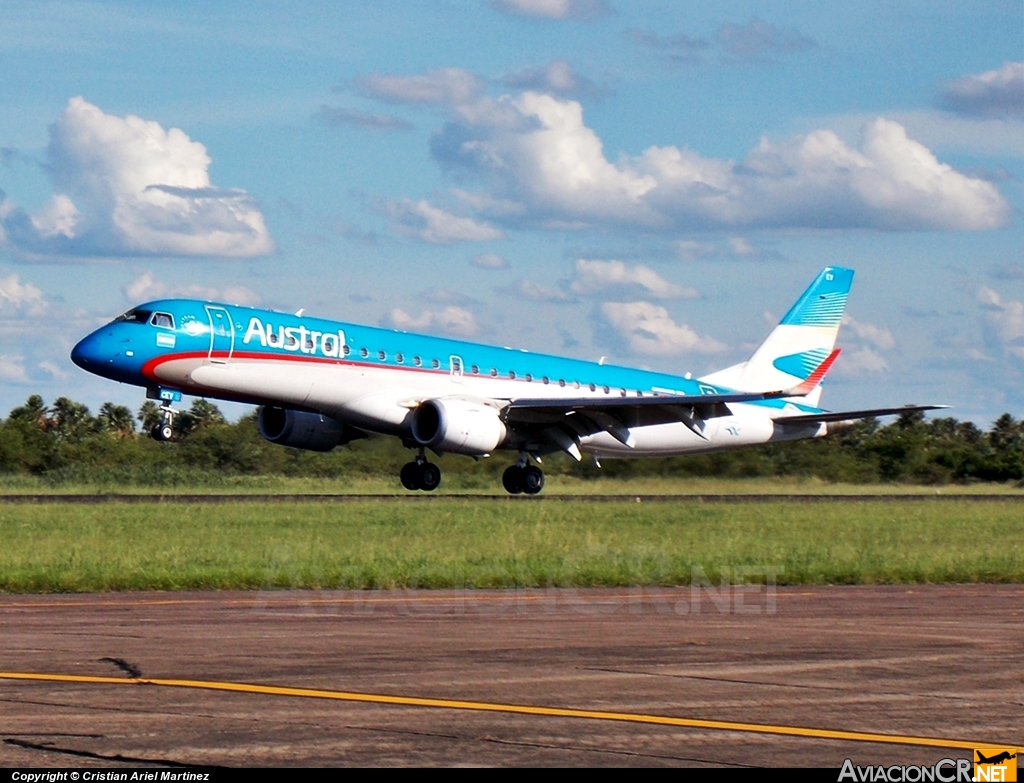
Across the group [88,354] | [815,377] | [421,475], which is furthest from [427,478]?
[815,377]

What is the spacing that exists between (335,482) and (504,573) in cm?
3035

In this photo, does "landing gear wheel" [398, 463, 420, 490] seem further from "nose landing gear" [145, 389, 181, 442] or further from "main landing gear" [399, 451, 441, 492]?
"nose landing gear" [145, 389, 181, 442]

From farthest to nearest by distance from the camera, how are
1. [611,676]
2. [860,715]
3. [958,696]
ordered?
1. [611,676]
2. [958,696]
3. [860,715]

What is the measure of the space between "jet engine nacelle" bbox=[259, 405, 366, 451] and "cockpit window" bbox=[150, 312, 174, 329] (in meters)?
4.55

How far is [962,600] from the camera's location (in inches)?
616

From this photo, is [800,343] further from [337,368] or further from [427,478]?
[337,368]

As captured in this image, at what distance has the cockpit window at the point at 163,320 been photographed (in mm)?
32438

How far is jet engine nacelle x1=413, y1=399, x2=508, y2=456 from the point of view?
34938 mm

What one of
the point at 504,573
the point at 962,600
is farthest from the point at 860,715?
the point at 504,573

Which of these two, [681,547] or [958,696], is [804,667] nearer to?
[958,696]

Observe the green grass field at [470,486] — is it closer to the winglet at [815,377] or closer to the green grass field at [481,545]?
the winglet at [815,377]

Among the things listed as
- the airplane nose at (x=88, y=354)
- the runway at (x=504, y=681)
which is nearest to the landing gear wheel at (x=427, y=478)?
the airplane nose at (x=88, y=354)

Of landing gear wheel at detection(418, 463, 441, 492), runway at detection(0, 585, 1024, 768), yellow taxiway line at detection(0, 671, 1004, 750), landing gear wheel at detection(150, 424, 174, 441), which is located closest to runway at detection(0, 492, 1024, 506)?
landing gear wheel at detection(418, 463, 441, 492)

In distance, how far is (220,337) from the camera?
1288 inches
